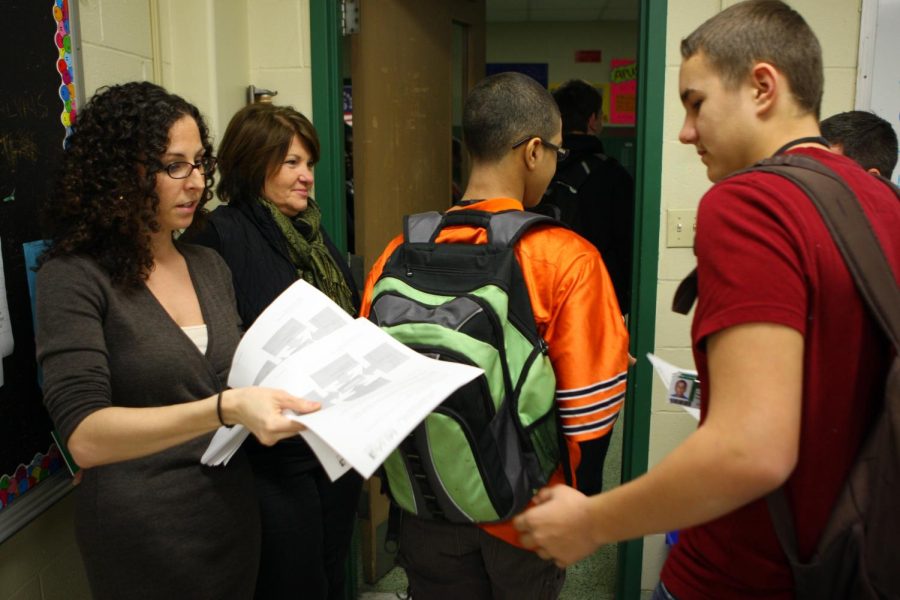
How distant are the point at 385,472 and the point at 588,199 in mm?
1810

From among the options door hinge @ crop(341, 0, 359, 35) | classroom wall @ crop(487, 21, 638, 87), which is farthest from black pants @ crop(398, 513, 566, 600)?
classroom wall @ crop(487, 21, 638, 87)

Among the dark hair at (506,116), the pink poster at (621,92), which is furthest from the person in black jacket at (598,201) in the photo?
the pink poster at (621,92)

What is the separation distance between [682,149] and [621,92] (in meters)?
3.96

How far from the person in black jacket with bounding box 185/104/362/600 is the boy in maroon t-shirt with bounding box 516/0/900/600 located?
821 millimetres

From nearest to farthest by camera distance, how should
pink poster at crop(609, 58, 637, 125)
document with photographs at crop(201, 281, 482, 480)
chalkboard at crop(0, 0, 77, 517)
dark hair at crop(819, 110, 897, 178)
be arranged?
document with photographs at crop(201, 281, 482, 480), chalkboard at crop(0, 0, 77, 517), dark hair at crop(819, 110, 897, 178), pink poster at crop(609, 58, 637, 125)

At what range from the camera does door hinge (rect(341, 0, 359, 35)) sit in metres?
2.23

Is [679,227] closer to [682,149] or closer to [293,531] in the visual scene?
[682,149]

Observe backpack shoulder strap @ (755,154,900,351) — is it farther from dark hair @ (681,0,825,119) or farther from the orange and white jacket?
the orange and white jacket

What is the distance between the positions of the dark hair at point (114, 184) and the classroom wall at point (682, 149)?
139 centimetres

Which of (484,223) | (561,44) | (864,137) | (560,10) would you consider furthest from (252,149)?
(561,44)

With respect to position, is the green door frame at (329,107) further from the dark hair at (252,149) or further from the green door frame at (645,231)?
the green door frame at (645,231)

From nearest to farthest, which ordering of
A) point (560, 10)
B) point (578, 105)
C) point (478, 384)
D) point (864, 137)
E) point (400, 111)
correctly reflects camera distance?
point (478, 384), point (864, 137), point (400, 111), point (578, 105), point (560, 10)

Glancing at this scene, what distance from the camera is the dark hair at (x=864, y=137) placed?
186cm

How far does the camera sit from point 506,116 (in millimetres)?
1386
